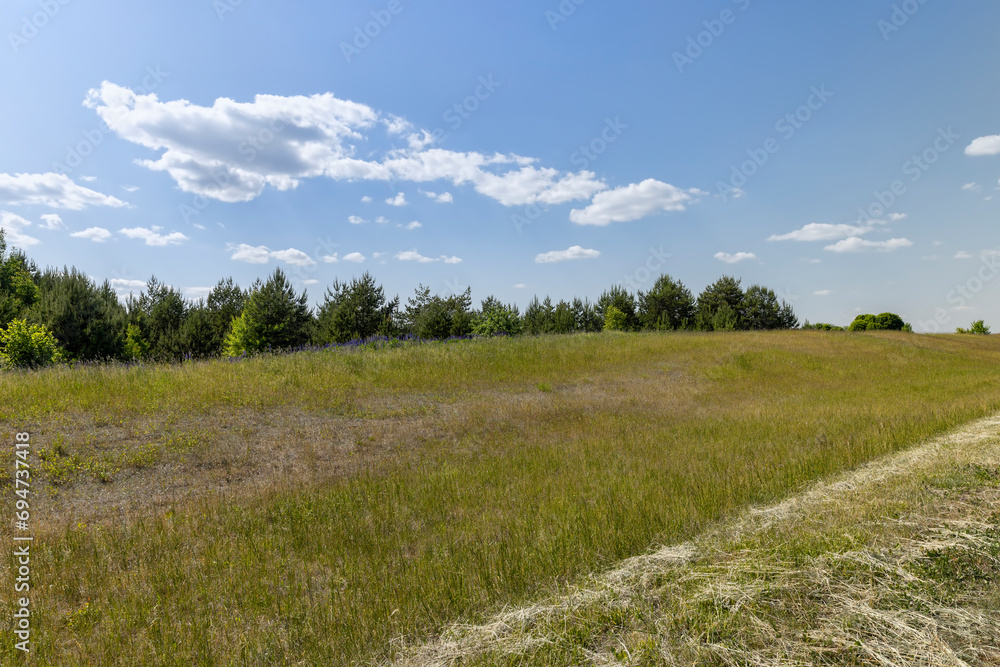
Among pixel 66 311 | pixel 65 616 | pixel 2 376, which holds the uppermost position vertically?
pixel 66 311

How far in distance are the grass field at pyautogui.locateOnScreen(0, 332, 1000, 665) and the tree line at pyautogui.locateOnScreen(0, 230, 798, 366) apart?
933 cm

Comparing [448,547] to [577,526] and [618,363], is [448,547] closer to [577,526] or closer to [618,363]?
[577,526]

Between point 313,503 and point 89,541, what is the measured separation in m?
2.44

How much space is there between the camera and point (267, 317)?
29219 millimetres

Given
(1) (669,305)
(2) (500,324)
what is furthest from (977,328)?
(2) (500,324)

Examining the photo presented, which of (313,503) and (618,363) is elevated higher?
(618,363)

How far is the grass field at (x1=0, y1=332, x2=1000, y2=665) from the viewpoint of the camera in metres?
4.01

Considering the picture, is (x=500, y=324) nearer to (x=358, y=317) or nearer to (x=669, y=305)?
(x=358, y=317)

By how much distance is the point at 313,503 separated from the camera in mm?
6551

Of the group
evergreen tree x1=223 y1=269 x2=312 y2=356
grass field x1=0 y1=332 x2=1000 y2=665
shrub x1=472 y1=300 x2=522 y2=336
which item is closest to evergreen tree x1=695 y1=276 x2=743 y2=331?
shrub x1=472 y1=300 x2=522 y2=336

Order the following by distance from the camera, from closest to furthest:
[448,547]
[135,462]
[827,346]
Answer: [448,547] → [135,462] → [827,346]

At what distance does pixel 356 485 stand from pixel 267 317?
2544 cm

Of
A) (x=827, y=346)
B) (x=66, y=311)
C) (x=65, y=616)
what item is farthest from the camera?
(x=827, y=346)

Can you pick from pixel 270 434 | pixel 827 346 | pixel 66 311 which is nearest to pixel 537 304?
pixel 827 346
